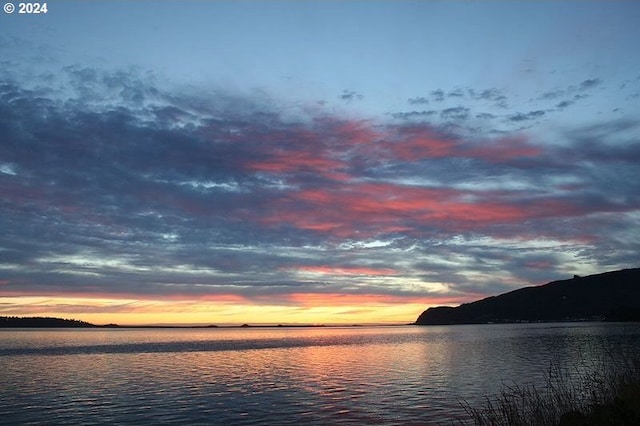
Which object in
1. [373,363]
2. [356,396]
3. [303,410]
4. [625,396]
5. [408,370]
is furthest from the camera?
[373,363]

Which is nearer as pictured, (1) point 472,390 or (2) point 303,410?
→ (2) point 303,410

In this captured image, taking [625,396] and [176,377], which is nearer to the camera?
[625,396]

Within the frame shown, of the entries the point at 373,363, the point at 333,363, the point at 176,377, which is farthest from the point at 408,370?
the point at 176,377

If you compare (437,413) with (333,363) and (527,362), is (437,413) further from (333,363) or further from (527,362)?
(333,363)

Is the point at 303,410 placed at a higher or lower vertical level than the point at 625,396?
lower

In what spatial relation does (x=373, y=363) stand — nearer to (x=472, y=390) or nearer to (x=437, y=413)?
(x=472, y=390)

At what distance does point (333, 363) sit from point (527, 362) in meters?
29.1

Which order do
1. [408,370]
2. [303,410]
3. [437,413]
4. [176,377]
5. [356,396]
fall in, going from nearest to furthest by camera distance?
[437,413] < [303,410] < [356,396] < [176,377] < [408,370]

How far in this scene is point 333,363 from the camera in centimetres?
8494

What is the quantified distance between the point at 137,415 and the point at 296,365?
149ft

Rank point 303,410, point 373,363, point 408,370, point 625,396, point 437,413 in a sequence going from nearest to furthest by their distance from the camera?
point 625,396 → point 437,413 → point 303,410 → point 408,370 → point 373,363

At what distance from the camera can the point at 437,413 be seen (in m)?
38.2

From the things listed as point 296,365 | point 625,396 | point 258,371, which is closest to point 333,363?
point 296,365

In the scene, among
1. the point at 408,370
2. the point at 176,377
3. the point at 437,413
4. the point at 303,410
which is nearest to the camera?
the point at 437,413
